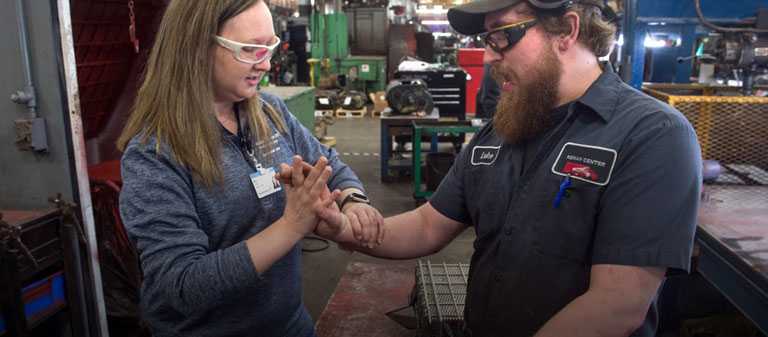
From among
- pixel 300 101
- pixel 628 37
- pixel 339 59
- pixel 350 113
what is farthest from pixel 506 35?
pixel 339 59

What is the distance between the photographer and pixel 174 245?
1.23 m

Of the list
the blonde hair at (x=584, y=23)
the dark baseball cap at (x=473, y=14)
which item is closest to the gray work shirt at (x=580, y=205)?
the blonde hair at (x=584, y=23)

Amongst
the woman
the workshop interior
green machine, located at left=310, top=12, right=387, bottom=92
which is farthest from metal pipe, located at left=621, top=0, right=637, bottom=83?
green machine, located at left=310, top=12, right=387, bottom=92

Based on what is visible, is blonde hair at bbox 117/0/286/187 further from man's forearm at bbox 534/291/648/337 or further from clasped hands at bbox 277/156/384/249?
man's forearm at bbox 534/291/648/337

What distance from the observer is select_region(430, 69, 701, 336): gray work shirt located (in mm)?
1260

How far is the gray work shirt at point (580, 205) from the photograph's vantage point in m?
1.26

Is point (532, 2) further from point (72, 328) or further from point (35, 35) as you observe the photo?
point (72, 328)

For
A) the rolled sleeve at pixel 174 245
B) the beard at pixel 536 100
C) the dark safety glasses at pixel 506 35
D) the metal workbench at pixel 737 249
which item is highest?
the dark safety glasses at pixel 506 35

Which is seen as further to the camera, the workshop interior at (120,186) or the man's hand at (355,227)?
the workshop interior at (120,186)

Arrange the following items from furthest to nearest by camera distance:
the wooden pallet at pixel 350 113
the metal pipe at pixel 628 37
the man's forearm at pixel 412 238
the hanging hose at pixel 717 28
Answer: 1. the wooden pallet at pixel 350 113
2. the metal pipe at pixel 628 37
3. the hanging hose at pixel 717 28
4. the man's forearm at pixel 412 238

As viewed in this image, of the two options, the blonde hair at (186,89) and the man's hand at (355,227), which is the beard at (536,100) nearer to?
the man's hand at (355,227)

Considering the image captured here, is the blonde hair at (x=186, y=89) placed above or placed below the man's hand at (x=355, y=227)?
above

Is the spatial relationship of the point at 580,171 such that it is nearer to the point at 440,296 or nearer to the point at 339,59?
the point at 440,296

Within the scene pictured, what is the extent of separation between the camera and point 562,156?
142 centimetres
